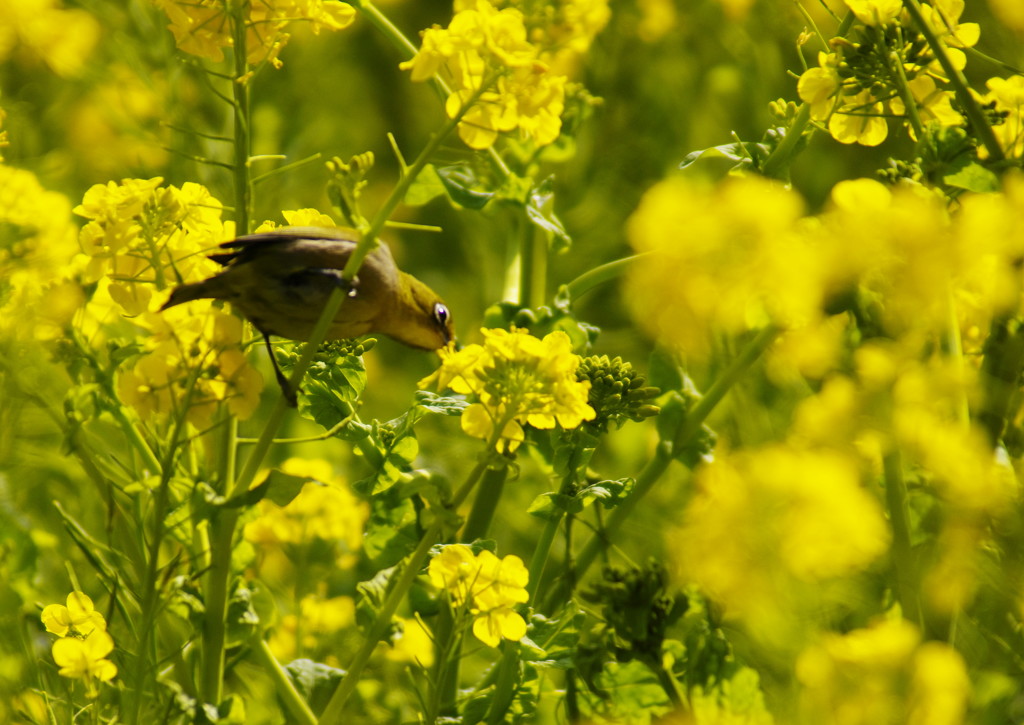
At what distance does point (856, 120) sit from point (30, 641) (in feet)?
2.83

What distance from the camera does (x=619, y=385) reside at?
0.95 metres

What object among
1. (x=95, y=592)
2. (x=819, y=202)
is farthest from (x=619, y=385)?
(x=819, y=202)

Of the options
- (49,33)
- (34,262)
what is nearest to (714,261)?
(34,262)

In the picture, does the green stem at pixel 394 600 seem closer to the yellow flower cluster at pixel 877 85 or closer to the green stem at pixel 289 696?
the green stem at pixel 289 696

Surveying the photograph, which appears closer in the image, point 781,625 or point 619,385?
point 781,625

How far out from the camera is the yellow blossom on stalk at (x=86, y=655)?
0.88 metres

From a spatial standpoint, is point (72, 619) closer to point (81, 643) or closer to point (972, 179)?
point (81, 643)

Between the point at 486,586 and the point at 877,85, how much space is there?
51 centimetres

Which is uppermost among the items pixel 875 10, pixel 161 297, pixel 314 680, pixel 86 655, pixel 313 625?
pixel 875 10

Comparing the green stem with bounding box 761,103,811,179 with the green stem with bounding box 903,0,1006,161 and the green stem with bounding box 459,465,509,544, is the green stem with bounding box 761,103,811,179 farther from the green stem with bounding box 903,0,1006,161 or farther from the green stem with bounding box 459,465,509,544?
the green stem with bounding box 459,465,509,544

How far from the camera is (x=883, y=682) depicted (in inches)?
28.1

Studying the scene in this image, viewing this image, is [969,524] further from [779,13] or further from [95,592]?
[779,13]

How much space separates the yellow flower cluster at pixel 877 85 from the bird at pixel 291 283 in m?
0.39

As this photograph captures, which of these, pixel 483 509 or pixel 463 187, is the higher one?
pixel 463 187
